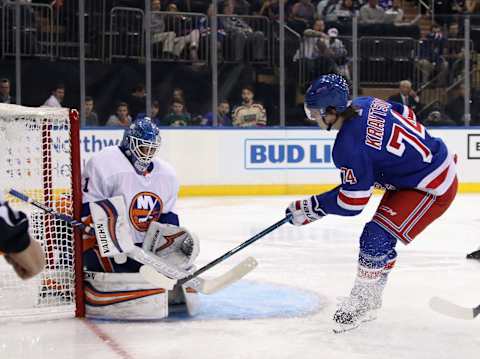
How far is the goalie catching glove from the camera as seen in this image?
10.8 ft

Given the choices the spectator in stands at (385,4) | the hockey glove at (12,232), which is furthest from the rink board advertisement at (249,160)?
the hockey glove at (12,232)

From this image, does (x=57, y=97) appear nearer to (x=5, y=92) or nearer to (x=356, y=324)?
(x=5, y=92)

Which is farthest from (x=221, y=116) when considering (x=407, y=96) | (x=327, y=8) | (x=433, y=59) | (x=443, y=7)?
(x=443, y=7)

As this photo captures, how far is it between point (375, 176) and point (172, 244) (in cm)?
76

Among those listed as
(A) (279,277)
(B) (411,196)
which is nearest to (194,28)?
(A) (279,277)

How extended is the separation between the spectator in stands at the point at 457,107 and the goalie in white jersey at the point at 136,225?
629 cm

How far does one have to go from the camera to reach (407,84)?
9.13 metres

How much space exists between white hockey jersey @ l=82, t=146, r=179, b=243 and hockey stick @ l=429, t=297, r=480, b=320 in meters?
1.00

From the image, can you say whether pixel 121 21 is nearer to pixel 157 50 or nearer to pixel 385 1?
pixel 157 50

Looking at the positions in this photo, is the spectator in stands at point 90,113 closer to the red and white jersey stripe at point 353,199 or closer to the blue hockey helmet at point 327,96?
the blue hockey helmet at point 327,96

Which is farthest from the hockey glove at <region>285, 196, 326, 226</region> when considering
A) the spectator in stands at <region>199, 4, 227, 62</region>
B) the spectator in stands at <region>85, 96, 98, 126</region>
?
the spectator in stands at <region>199, 4, 227, 62</region>

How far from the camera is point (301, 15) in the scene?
9.54 meters

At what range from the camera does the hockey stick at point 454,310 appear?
2.95 m

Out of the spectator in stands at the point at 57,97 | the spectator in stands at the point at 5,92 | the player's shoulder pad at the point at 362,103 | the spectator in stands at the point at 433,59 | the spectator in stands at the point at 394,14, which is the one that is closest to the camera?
the player's shoulder pad at the point at 362,103
